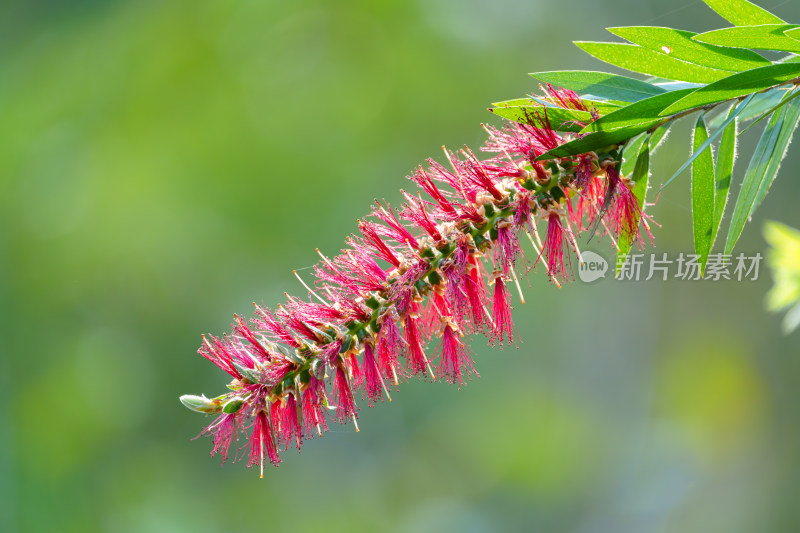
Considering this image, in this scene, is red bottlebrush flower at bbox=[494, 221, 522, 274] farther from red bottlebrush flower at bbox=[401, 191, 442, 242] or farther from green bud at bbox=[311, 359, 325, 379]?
green bud at bbox=[311, 359, 325, 379]

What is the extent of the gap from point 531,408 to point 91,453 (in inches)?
170

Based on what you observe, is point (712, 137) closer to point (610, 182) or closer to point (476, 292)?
point (610, 182)

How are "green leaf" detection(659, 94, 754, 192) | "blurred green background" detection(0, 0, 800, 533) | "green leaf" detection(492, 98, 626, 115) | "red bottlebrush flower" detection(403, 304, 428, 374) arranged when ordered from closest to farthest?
"green leaf" detection(659, 94, 754, 192) < "green leaf" detection(492, 98, 626, 115) < "red bottlebrush flower" detection(403, 304, 428, 374) < "blurred green background" detection(0, 0, 800, 533)

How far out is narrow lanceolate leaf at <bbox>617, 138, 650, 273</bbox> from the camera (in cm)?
86

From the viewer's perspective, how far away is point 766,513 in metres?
6.88

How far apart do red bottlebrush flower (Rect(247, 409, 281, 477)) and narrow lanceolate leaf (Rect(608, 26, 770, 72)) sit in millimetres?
636

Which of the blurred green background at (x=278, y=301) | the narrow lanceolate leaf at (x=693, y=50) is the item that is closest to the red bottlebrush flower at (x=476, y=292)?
the narrow lanceolate leaf at (x=693, y=50)

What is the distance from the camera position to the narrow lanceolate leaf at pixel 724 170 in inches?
33.7

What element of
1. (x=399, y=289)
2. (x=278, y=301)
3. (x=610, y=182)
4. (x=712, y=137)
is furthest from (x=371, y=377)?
(x=278, y=301)

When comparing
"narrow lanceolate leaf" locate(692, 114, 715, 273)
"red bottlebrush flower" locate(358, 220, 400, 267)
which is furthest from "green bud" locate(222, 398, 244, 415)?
"narrow lanceolate leaf" locate(692, 114, 715, 273)

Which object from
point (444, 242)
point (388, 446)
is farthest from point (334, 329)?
point (388, 446)

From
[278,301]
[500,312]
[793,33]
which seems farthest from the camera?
[278,301]

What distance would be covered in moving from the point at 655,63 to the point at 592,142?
0.15 metres

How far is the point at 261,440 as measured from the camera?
0.92 m
